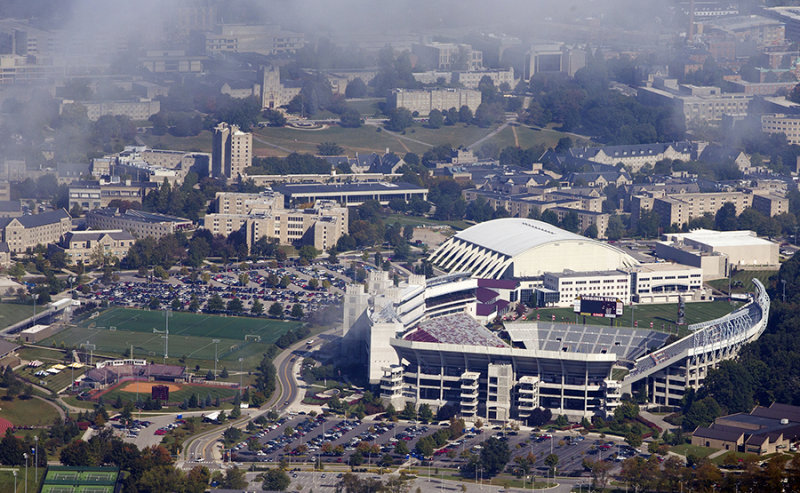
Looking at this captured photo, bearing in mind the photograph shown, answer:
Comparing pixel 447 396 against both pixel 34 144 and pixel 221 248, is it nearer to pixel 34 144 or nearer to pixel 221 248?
pixel 221 248

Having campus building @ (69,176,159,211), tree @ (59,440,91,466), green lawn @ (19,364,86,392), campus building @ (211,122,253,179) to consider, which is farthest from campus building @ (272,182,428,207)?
tree @ (59,440,91,466)

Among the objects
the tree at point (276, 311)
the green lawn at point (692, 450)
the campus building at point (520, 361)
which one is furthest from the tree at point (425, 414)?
the tree at point (276, 311)

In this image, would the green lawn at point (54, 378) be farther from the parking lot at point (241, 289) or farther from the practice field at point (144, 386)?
the parking lot at point (241, 289)

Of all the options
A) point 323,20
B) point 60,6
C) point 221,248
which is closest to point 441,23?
point 323,20

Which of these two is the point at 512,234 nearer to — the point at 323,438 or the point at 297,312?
the point at 297,312

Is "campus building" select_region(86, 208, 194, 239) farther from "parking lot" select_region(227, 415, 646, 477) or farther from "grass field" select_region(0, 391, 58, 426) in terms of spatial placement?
"parking lot" select_region(227, 415, 646, 477)

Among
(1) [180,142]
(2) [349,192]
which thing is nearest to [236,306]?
(2) [349,192]
